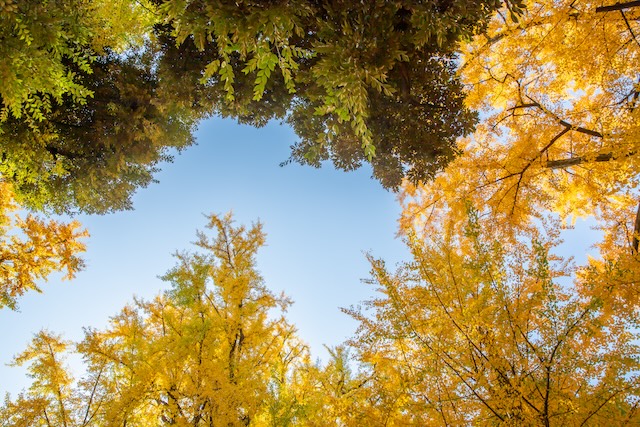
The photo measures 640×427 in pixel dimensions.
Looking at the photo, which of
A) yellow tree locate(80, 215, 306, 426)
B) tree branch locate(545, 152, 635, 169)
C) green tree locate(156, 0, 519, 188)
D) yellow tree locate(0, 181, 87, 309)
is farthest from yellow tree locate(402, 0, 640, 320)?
yellow tree locate(0, 181, 87, 309)

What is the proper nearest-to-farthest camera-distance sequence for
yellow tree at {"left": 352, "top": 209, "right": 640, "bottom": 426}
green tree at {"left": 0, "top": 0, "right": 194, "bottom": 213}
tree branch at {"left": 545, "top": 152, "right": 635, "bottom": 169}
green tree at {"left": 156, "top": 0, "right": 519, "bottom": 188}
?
green tree at {"left": 156, "top": 0, "right": 519, "bottom": 188} < yellow tree at {"left": 352, "top": 209, "right": 640, "bottom": 426} < green tree at {"left": 0, "top": 0, "right": 194, "bottom": 213} < tree branch at {"left": 545, "top": 152, "right": 635, "bottom": 169}

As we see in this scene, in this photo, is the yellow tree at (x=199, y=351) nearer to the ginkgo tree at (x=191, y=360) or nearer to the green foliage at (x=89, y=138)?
the ginkgo tree at (x=191, y=360)

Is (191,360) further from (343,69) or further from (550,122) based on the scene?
(550,122)

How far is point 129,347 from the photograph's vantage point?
6391mm

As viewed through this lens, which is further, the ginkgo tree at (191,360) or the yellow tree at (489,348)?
the ginkgo tree at (191,360)

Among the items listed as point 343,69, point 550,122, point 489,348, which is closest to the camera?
point 343,69

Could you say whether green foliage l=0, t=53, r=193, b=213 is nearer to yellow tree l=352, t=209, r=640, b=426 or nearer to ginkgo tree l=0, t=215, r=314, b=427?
ginkgo tree l=0, t=215, r=314, b=427

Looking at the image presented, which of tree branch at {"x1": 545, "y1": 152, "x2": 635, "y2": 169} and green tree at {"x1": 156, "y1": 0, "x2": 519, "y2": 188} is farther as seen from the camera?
tree branch at {"x1": 545, "y1": 152, "x2": 635, "y2": 169}

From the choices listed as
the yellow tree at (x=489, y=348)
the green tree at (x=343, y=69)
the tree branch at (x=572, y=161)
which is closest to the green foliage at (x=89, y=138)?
the green tree at (x=343, y=69)

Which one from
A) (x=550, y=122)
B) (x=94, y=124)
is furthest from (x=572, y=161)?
(x=94, y=124)

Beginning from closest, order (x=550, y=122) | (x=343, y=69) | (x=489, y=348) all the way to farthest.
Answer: (x=343, y=69) → (x=489, y=348) → (x=550, y=122)

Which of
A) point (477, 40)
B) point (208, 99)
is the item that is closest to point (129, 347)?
point (208, 99)

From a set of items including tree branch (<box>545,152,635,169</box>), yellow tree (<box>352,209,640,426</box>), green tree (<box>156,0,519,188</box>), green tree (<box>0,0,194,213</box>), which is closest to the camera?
green tree (<box>156,0,519,188</box>)

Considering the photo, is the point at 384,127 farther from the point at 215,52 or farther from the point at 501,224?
the point at 501,224
